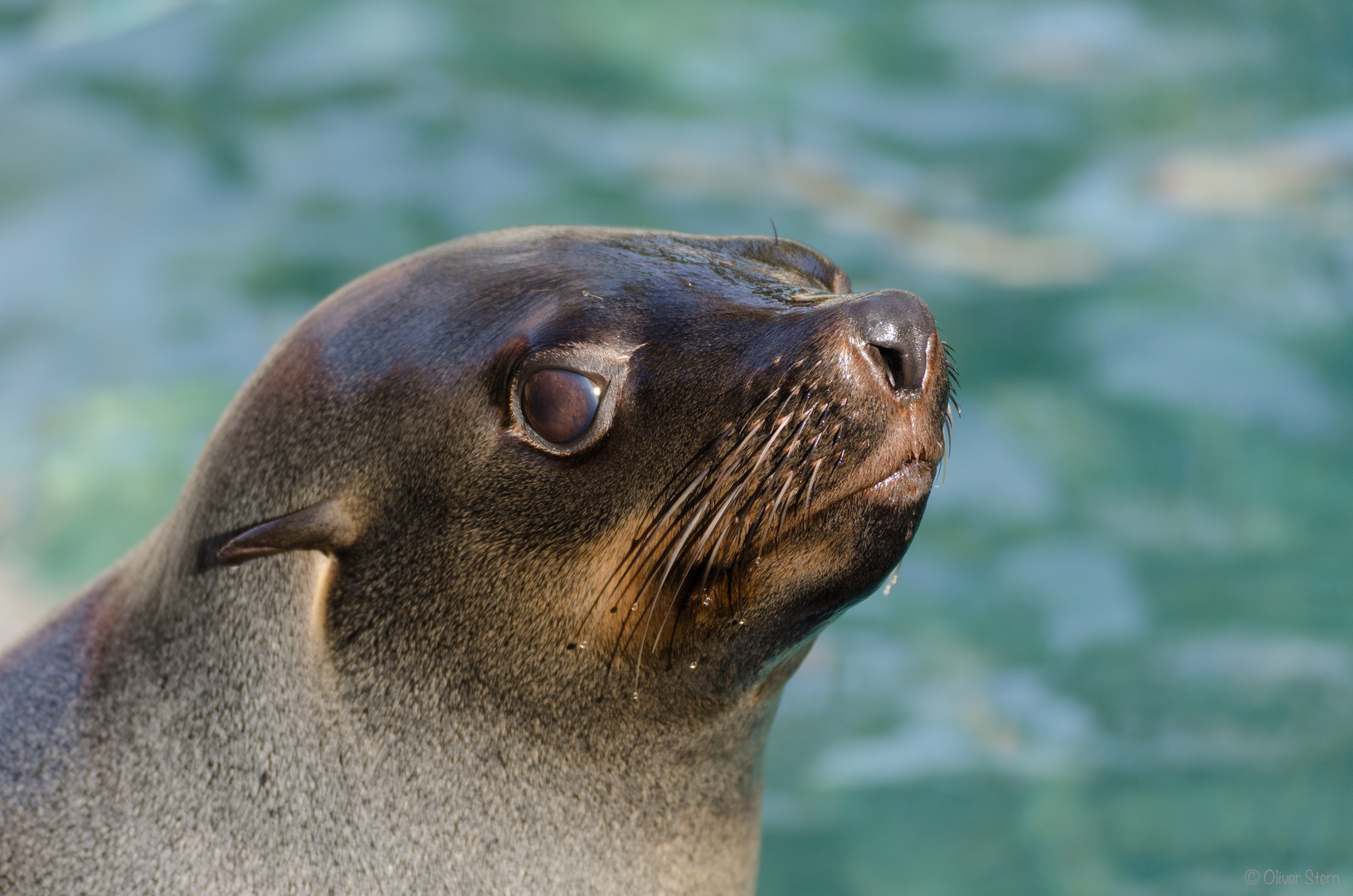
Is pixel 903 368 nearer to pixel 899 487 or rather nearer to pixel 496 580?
pixel 899 487

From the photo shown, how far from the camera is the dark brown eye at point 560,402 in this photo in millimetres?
2373

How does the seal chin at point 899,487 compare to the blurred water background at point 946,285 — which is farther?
the blurred water background at point 946,285

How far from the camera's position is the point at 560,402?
2.38 meters

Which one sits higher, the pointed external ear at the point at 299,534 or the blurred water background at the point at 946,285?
the pointed external ear at the point at 299,534

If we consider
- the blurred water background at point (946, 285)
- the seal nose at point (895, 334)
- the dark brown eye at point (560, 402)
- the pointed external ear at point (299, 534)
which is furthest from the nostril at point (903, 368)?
the blurred water background at point (946, 285)

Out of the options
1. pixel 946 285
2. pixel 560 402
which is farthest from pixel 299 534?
pixel 946 285

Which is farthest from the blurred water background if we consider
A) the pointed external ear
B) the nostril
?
the nostril

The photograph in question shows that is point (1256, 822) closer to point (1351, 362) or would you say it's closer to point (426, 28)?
point (1351, 362)

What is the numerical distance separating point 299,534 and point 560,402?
1.63 ft

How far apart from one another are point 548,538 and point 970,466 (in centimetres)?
541

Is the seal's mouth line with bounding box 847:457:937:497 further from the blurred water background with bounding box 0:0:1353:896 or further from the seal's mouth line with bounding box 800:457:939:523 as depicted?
the blurred water background with bounding box 0:0:1353:896

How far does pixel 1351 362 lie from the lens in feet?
26.2

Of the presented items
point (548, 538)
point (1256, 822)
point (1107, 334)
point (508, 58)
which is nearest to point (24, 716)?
point (548, 538)

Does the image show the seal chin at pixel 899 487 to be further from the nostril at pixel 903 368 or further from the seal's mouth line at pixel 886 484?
the nostril at pixel 903 368
